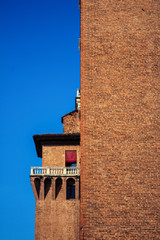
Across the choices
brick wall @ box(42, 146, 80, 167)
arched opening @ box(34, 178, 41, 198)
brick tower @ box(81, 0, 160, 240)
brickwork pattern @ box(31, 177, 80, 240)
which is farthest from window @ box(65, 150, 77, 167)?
brick tower @ box(81, 0, 160, 240)

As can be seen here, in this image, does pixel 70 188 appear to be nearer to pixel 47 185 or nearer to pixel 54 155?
pixel 47 185

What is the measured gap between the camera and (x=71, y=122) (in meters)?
42.7

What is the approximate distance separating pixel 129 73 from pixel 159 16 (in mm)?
3483

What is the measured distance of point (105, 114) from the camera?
14.0m

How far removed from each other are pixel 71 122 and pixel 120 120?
28.8 metres

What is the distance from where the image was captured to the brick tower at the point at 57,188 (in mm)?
33312

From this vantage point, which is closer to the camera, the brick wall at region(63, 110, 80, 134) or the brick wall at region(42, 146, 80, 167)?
the brick wall at region(42, 146, 80, 167)

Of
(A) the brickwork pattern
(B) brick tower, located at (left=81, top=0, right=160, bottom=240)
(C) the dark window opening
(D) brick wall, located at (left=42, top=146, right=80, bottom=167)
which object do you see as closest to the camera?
(B) brick tower, located at (left=81, top=0, right=160, bottom=240)

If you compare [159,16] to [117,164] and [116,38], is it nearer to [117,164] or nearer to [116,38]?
[116,38]

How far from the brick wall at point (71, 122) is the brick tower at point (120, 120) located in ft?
88.2

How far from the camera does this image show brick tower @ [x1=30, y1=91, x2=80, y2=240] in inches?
1312

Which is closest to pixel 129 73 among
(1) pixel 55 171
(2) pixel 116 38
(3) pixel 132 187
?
(2) pixel 116 38

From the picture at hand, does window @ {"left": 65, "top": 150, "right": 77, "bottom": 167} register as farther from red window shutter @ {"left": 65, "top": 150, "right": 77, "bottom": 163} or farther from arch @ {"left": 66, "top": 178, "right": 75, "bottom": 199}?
arch @ {"left": 66, "top": 178, "right": 75, "bottom": 199}

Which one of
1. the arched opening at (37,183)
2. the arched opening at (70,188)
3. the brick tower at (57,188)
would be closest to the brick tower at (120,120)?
the brick tower at (57,188)
